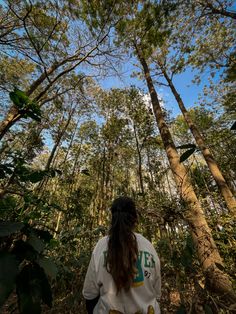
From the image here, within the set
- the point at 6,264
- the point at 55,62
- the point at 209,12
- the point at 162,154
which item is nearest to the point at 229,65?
the point at 209,12

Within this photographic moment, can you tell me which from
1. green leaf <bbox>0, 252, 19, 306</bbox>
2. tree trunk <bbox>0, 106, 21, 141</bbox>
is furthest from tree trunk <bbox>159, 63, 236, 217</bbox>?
green leaf <bbox>0, 252, 19, 306</bbox>

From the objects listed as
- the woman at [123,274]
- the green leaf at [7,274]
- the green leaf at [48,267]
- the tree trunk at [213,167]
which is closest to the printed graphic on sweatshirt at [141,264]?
the woman at [123,274]

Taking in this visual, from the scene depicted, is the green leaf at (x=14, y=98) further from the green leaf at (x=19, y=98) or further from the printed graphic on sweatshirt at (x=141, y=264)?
the printed graphic on sweatshirt at (x=141, y=264)

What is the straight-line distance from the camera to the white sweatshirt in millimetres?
1111

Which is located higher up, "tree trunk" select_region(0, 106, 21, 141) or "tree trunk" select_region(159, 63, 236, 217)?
"tree trunk" select_region(159, 63, 236, 217)

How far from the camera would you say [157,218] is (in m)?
1.79

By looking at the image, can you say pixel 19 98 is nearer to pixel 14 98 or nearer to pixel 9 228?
pixel 14 98

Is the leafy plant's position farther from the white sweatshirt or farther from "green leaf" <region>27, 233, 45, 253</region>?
the white sweatshirt

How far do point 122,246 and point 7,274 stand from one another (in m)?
0.89

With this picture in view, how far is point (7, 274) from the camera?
383 millimetres

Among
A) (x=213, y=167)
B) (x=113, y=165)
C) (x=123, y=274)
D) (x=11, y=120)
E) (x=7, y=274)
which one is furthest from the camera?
(x=113, y=165)

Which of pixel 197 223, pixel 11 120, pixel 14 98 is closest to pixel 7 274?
pixel 14 98

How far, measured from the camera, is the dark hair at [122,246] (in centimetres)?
112

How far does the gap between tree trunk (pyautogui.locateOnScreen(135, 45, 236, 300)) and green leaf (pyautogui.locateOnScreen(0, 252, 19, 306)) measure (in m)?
0.74
